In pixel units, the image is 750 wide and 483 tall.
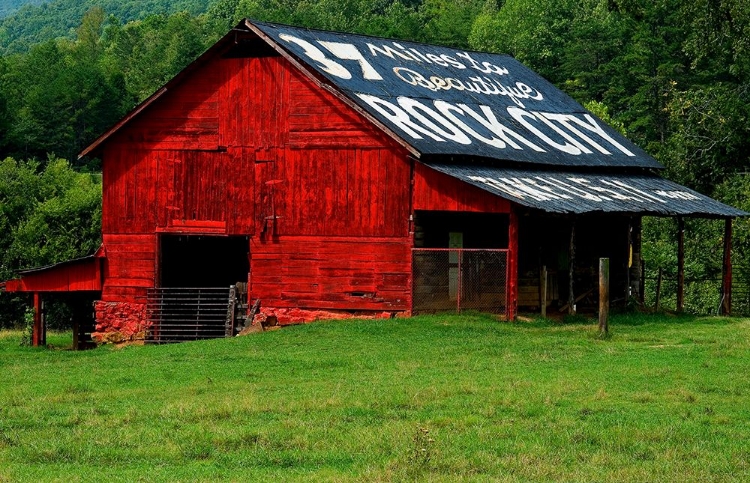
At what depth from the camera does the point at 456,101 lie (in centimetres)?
4241

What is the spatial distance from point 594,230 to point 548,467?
27.4 meters

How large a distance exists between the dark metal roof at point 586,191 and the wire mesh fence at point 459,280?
1.70m

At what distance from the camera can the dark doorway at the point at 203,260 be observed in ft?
136

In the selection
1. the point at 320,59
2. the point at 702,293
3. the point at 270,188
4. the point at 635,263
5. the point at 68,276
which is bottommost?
the point at 702,293

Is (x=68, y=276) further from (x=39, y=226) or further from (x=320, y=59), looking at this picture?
(x=39, y=226)

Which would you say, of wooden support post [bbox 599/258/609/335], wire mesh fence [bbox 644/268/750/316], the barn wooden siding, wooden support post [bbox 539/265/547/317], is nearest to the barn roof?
the barn wooden siding

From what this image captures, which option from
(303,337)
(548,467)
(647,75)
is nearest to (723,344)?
(303,337)

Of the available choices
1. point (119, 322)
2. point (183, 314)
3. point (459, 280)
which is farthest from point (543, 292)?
point (119, 322)

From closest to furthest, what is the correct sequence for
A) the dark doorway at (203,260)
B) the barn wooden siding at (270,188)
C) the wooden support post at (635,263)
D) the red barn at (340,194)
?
the red barn at (340,194) → the barn wooden siding at (270,188) → the dark doorway at (203,260) → the wooden support post at (635,263)

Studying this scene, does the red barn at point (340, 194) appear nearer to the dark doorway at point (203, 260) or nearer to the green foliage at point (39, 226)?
→ the dark doorway at point (203, 260)

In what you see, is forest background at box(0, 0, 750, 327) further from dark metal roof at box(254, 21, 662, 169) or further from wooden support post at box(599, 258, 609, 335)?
wooden support post at box(599, 258, 609, 335)

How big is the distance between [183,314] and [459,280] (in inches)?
350

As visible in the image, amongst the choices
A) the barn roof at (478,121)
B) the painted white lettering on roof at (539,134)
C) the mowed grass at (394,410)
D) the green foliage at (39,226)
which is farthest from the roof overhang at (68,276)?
the green foliage at (39,226)

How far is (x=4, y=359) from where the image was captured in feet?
115
